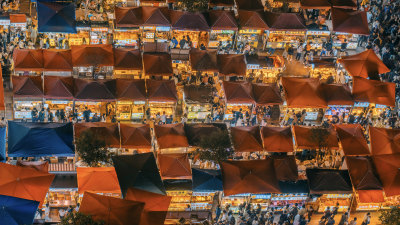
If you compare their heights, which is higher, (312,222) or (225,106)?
(225,106)

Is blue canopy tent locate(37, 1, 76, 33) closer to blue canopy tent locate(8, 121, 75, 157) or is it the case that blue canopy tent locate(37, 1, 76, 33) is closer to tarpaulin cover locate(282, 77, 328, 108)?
blue canopy tent locate(8, 121, 75, 157)

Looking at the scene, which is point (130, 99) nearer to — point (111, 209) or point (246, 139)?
point (246, 139)

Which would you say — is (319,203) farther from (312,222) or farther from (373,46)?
(373,46)

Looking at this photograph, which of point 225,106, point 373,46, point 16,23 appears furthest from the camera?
point 373,46

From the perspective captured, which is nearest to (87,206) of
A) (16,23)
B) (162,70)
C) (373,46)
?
(162,70)

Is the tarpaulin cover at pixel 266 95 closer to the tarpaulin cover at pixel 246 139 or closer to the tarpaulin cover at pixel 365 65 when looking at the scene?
the tarpaulin cover at pixel 246 139

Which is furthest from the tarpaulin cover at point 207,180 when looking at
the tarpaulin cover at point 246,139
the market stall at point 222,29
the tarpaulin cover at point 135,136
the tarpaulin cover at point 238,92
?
the market stall at point 222,29
